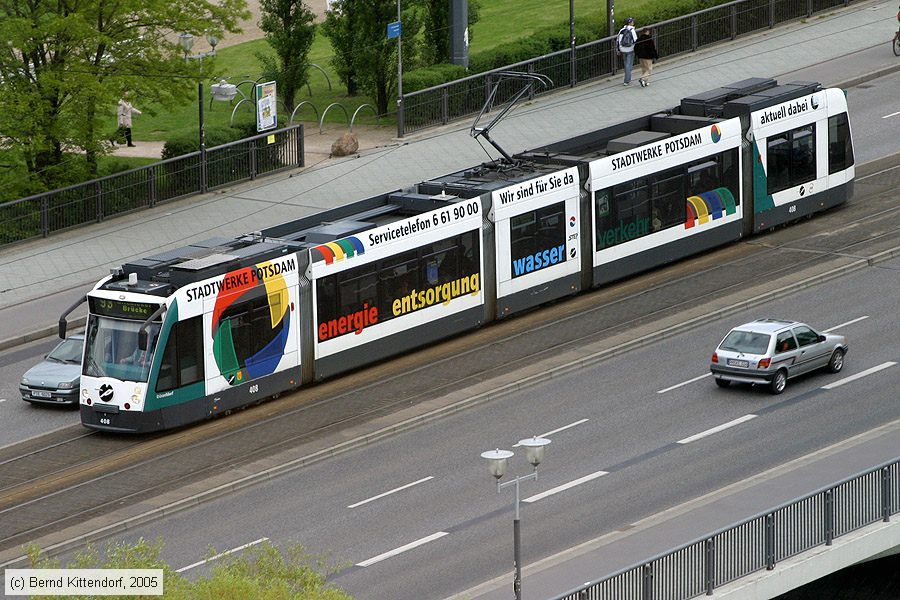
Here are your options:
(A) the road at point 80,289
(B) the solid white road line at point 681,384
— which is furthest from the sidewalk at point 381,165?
(B) the solid white road line at point 681,384

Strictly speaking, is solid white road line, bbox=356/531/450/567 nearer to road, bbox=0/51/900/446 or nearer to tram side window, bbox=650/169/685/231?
road, bbox=0/51/900/446

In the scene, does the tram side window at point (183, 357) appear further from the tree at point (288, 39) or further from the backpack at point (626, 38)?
the backpack at point (626, 38)

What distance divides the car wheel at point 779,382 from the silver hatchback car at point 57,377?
1304 cm

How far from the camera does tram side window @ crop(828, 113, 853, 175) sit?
4272 centimetres

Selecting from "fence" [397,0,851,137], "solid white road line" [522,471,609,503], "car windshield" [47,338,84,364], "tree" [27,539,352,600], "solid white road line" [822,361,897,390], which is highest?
"fence" [397,0,851,137]

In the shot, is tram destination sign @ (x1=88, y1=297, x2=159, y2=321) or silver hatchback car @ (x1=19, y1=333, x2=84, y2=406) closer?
tram destination sign @ (x1=88, y1=297, x2=159, y2=321)

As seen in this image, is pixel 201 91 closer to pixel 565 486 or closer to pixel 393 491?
pixel 393 491

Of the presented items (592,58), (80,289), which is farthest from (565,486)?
(592,58)

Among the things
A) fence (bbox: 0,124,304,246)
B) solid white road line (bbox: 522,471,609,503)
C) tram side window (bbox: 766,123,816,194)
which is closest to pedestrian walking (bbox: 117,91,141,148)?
fence (bbox: 0,124,304,246)

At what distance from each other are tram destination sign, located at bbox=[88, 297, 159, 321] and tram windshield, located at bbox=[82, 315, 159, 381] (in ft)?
0.34

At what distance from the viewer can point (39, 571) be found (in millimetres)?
18969

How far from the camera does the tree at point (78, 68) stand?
4478 cm

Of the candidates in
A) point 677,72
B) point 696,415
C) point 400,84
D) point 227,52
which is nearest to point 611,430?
point 696,415

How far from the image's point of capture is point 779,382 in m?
32.7
